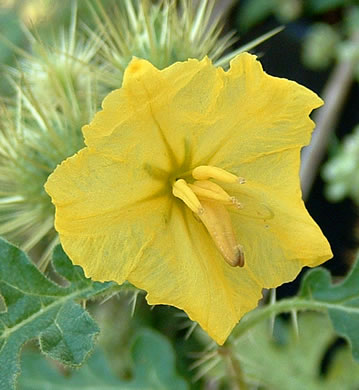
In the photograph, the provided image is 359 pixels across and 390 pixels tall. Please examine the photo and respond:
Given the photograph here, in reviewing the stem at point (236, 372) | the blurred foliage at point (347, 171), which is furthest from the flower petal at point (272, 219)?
the blurred foliage at point (347, 171)

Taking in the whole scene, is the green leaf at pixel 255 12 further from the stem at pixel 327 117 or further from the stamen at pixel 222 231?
the stamen at pixel 222 231

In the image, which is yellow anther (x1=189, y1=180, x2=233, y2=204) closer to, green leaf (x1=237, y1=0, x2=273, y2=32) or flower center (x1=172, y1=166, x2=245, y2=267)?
flower center (x1=172, y1=166, x2=245, y2=267)

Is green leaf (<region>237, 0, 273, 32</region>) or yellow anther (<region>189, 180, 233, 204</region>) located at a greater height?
yellow anther (<region>189, 180, 233, 204</region>)

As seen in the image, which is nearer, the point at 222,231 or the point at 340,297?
the point at 222,231

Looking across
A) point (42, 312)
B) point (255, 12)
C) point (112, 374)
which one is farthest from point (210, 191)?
point (255, 12)

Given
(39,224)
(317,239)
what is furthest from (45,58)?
(317,239)

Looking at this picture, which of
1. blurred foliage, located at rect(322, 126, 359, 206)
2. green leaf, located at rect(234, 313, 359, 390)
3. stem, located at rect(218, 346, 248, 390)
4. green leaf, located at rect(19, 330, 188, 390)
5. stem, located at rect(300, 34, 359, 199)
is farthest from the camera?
stem, located at rect(300, 34, 359, 199)

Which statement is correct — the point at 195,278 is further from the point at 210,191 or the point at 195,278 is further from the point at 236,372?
the point at 236,372

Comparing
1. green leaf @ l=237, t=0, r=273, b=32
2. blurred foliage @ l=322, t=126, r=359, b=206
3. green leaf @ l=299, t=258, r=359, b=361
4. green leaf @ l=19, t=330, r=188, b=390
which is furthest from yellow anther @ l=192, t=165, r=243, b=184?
green leaf @ l=237, t=0, r=273, b=32
